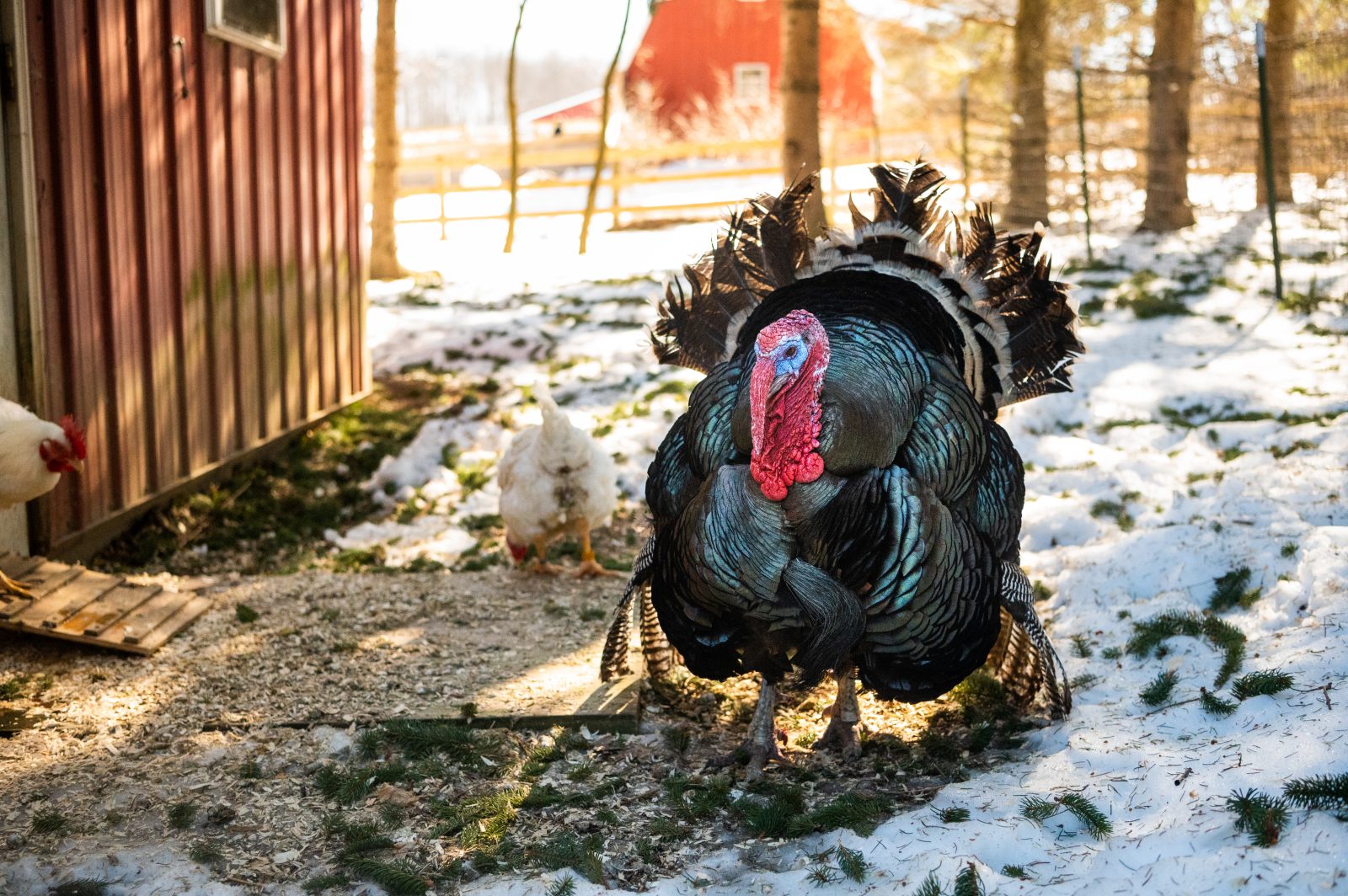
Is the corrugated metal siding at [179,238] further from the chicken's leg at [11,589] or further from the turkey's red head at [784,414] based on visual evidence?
the turkey's red head at [784,414]

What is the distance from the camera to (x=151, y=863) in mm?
3695

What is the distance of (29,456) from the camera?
206 inches

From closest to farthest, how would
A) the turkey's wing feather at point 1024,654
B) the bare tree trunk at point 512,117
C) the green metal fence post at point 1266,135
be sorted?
the turkey's wing feather at point 1024,654 < the green metal fence post at point 1266,135 < the bare tree trunk at point 512,117

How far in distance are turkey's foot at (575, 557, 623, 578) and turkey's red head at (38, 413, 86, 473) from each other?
2588 mm

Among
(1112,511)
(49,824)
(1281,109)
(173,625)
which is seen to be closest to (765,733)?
(49,824)

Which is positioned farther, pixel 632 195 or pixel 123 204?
pixel 632 195

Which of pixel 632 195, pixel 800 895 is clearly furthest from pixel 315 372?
pixel 632 195

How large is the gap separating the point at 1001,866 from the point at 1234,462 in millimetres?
4231

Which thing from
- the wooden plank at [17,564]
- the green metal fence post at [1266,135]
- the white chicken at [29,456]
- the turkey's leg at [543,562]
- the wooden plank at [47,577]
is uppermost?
the green metal fence post at [1266,135]

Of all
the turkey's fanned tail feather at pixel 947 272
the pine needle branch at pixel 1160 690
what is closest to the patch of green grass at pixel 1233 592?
the pine needle branch at pixel 1160 690

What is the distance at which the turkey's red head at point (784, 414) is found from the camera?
11.7ft

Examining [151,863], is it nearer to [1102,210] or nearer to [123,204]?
[123,204]

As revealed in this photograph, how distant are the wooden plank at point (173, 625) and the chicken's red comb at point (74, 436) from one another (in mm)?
839

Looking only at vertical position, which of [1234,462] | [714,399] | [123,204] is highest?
[123,204]
